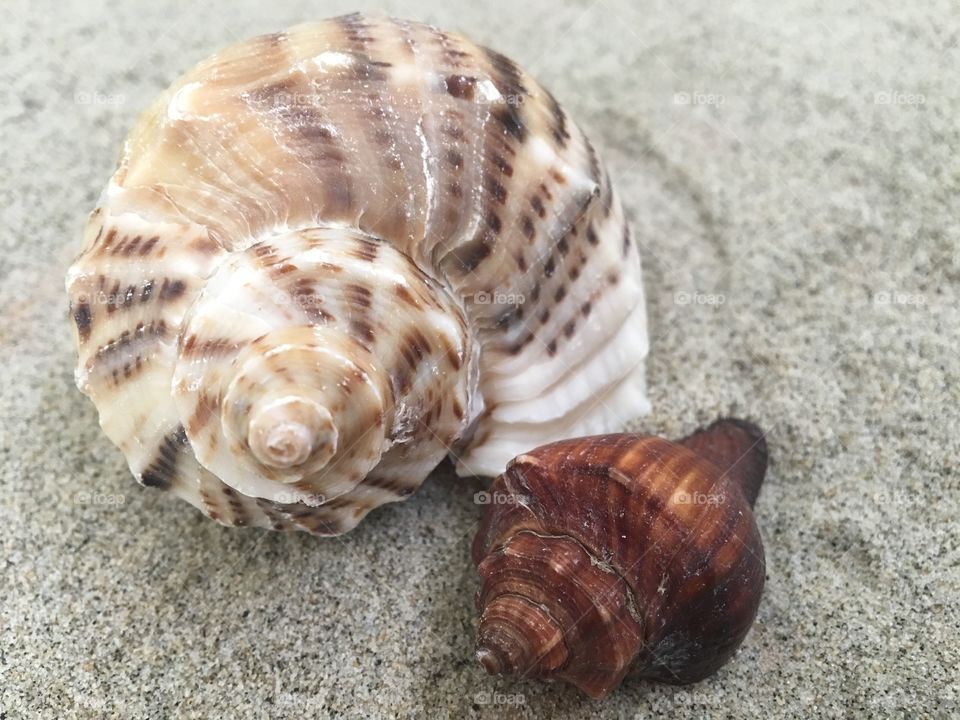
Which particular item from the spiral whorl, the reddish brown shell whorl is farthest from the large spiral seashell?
the reddish brown shell whorl

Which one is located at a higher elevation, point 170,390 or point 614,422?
point 170,390

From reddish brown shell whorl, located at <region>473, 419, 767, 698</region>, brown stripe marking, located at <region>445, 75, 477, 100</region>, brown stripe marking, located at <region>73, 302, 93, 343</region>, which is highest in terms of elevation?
brown stripe marking, located at <region>445, 75, 477, 100</region>

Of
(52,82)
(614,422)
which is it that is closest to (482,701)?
(614,422)

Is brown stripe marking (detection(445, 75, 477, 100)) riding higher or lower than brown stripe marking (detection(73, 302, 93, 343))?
higher

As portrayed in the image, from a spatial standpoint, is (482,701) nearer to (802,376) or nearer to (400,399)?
(400,399)

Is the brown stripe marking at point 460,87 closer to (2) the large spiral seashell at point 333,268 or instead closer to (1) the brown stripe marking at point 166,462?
(2) the large spiral seashell at point 333,268

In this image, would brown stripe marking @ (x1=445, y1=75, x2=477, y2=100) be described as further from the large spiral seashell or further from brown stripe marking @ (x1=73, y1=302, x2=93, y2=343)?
brown stripe marking @ (x1=73, y1=302, x2=93, y2=343)
